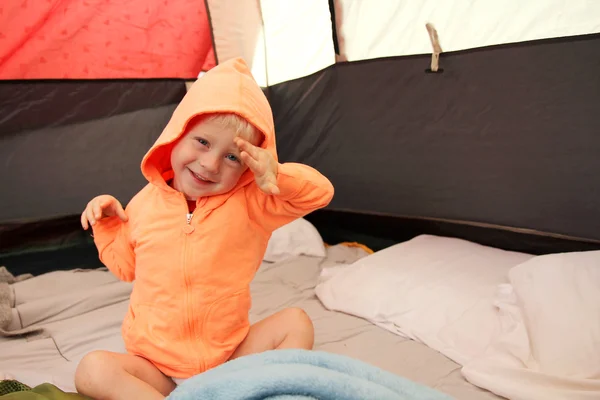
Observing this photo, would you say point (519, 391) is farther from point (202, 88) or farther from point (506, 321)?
point (202, 88)

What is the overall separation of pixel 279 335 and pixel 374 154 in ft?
2.93

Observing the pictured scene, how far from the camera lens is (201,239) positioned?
94 cm

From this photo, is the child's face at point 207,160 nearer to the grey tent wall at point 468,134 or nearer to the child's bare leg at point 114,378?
the child's bare leg at point 114,378

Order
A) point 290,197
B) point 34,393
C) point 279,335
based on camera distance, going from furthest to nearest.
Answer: point 279,335, point 290,197, point 34,393

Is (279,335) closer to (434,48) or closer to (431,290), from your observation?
(431,290)

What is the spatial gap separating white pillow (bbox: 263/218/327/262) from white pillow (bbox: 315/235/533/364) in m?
0.24

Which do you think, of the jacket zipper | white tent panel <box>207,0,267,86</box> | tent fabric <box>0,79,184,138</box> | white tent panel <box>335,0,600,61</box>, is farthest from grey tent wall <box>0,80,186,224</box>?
the jacket zipper

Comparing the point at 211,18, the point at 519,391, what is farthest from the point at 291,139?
the point at 519,391

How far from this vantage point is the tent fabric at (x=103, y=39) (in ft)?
4.95

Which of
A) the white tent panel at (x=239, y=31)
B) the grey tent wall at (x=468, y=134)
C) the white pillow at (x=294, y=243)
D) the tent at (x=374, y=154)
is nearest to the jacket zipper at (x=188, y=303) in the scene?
the tent at (x=374, y=154)

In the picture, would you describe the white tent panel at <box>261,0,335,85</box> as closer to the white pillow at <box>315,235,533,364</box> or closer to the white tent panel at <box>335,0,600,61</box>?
the white tent panel at <box>335,0,600,61</box>

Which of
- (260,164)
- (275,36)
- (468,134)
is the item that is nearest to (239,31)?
(275,36)

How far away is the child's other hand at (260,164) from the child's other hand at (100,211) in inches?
13.3

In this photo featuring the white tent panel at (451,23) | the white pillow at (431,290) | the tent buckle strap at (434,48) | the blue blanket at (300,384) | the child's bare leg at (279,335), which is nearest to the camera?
the blue blanket at (300,384)
